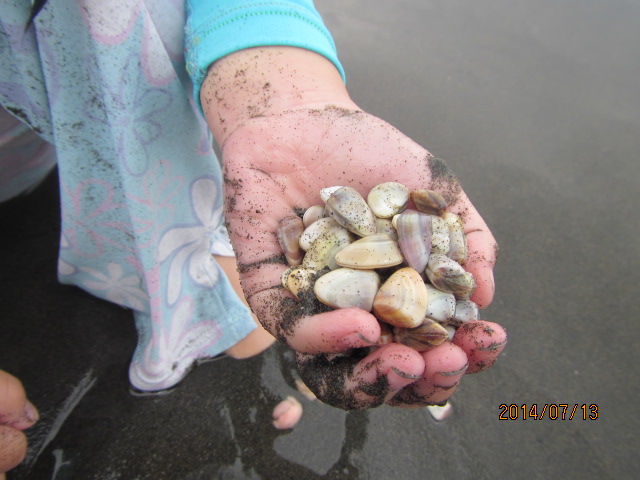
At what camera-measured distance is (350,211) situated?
42.6 inches

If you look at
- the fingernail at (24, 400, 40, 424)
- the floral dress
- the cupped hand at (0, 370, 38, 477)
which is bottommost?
the fingernail at (24, 400, 40, 424)

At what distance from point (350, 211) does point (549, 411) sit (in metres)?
1.19

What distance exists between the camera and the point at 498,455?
1536mm

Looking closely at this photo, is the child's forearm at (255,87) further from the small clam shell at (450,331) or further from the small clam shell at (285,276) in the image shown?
the small clam shell at (450,331)

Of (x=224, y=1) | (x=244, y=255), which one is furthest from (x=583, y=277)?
(x=224, y=1)

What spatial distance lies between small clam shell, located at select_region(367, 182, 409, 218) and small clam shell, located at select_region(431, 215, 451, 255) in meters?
0.10

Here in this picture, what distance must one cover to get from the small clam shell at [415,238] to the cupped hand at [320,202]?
13 cm

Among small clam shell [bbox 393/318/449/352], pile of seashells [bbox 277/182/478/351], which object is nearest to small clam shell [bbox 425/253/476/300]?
pile of seashells [bbox 277/182/478/351]

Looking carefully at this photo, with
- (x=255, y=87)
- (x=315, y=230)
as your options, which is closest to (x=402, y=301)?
(x=315, y=230)

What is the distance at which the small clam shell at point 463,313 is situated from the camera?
1017mm

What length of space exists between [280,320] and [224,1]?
98 cm

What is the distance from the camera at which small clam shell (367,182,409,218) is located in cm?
114

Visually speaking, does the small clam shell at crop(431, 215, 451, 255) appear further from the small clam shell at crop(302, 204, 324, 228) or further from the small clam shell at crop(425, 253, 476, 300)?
the small clam shell at crop(302, 204, 324, 228)

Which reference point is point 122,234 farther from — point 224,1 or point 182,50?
point 224,1
